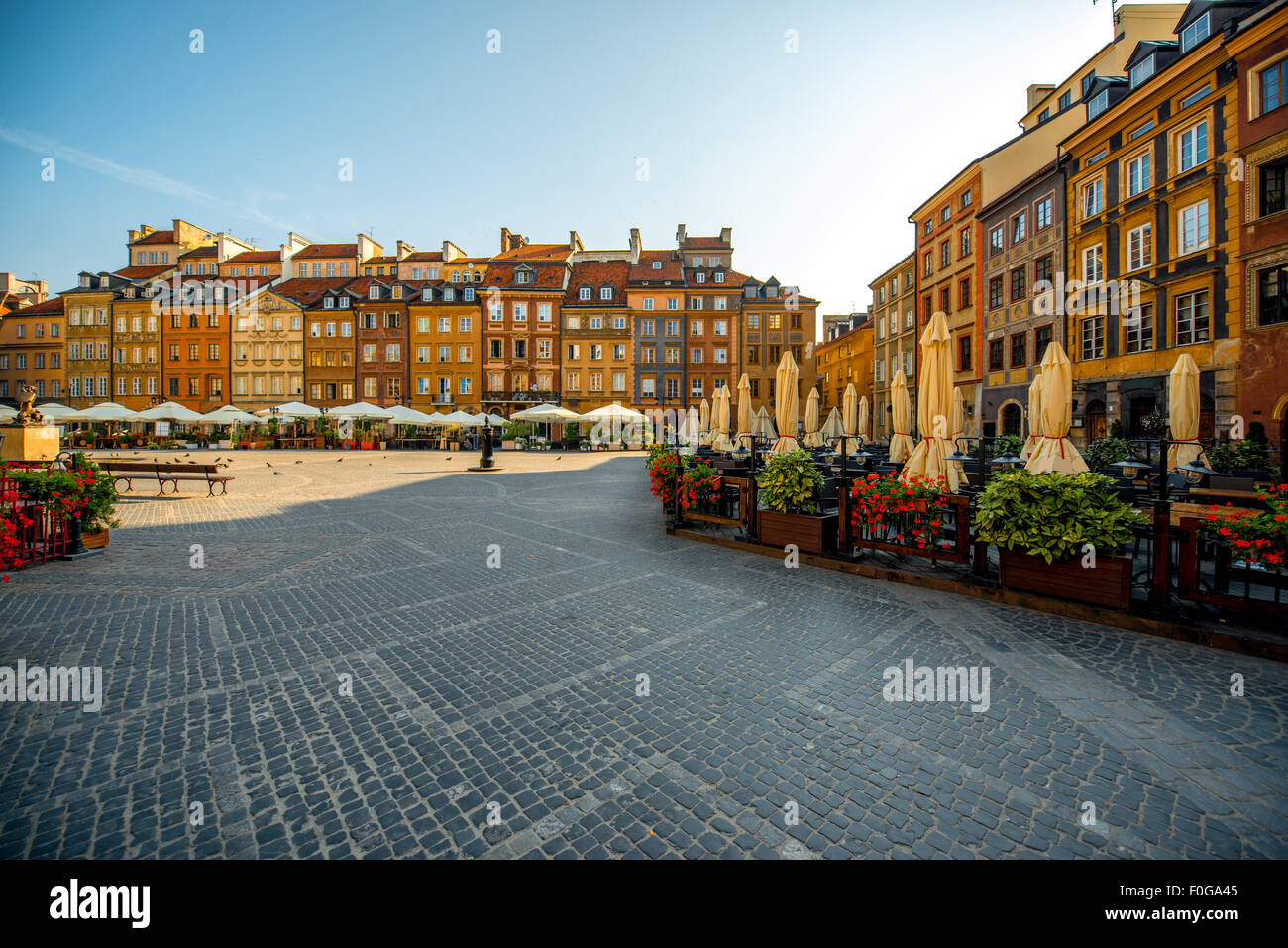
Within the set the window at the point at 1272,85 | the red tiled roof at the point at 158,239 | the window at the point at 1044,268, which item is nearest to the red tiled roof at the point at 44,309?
the red tiled roof at the point at 158,239

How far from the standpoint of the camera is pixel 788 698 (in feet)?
13.3

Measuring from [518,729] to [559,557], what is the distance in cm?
493

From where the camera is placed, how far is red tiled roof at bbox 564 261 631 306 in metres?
50.3

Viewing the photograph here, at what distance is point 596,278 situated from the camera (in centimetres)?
5244

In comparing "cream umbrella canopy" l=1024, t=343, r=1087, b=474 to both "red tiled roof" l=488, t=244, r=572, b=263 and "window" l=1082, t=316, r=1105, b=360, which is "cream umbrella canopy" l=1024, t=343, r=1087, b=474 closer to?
"window" l=1082, t=316, r=1105, b=360

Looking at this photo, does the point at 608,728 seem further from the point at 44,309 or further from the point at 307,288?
the point at 44,309

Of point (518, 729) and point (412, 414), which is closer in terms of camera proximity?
point (518, 729)

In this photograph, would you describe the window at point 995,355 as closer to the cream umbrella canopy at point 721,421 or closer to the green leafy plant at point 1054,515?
the cream umbrella canopy at point 721,421

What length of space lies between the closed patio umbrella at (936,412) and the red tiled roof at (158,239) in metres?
76.3

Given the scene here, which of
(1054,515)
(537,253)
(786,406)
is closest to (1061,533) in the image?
(1054,515)

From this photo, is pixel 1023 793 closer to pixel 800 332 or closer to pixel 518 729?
pixel 518 729

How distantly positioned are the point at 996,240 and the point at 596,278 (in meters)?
34.2
